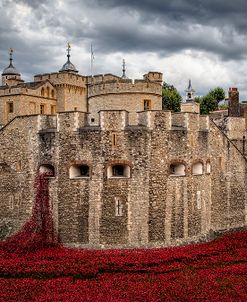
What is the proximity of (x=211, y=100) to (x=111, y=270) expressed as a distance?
48017 millimetres

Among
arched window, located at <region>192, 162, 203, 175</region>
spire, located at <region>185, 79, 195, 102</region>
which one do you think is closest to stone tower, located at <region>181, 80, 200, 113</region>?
spire, located at <region>185, 79, 195, 102</region>

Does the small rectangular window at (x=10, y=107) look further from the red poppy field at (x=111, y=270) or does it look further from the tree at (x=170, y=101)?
the tree at (x=170, y=101)

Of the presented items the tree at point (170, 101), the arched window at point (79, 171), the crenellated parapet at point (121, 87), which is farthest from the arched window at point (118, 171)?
the tree at point (170, 101)

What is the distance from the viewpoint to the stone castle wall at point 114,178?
2205 cm

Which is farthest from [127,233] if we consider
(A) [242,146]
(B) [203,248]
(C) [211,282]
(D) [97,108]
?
(A) [242,146]

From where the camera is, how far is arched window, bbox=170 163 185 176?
23.3 meters

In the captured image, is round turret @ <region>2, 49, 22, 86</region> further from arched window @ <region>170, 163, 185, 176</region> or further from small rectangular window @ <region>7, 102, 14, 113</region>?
arched window @ <region>170, 163, 185, 176</region>

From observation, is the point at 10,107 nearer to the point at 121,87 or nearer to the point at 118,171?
the point at 121,87

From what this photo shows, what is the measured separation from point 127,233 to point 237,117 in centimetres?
1524

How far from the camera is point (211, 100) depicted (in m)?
63.6

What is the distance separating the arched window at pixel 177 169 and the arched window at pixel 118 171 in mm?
2454

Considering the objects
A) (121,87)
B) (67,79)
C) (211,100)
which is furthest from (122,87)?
(211,100)

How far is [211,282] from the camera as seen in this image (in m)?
16.9

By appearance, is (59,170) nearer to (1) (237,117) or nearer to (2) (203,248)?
(2) (203,248)
